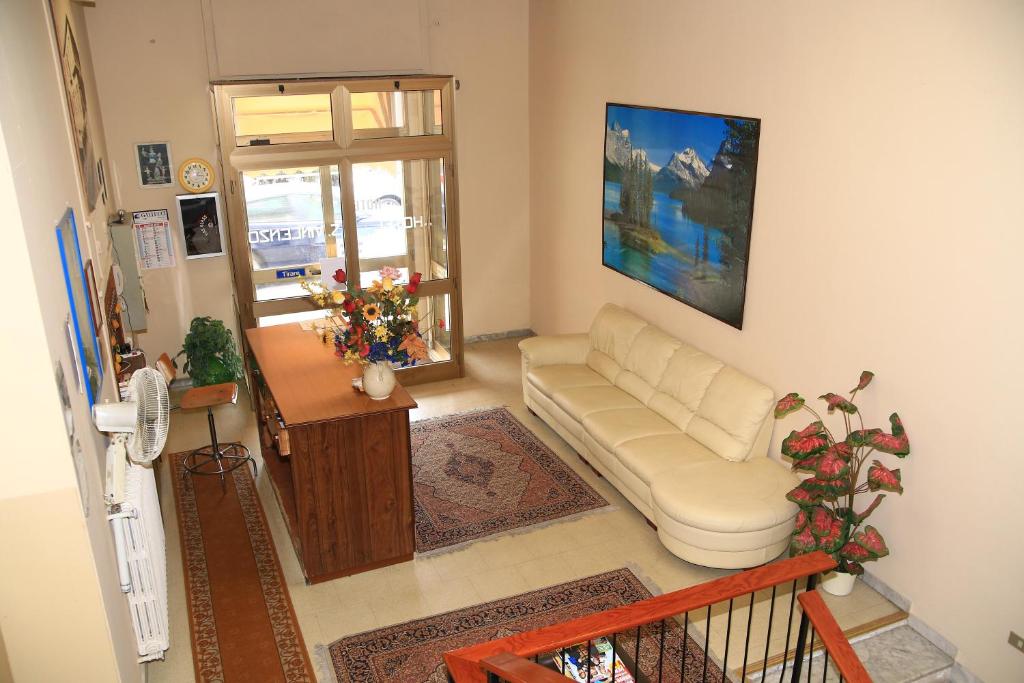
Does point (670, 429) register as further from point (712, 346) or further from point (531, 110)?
point (531, 110)

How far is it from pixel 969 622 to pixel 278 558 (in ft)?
12.4

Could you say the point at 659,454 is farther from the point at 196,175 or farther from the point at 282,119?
the point at 196,175

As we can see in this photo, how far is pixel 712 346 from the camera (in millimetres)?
5742

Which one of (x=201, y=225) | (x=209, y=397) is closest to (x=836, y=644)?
(x=209, y=397)

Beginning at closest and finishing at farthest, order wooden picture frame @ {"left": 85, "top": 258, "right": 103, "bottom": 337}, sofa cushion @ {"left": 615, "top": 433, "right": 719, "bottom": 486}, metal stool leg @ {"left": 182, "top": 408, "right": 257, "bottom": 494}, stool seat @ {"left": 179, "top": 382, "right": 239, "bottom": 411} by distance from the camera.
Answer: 1. wooden picture frame @ {"left": 85, "top": 258, "right": 103, "bottom": 337}
2. sofa cushion @ {"left": 615, "top": 433, "right": 719, "bottom": 486}
3. stool seat @ {"left": 179, "top": 382, "right": 239, "bottom": 411}
4. metal stool leg @ {"left": 182, "top": 408, "right": 257, "bottom": 494}

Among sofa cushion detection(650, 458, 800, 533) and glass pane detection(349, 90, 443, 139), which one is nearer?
sofa cushion detection(650, 458, 800, 533)

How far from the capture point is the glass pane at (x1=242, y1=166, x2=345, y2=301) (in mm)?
6840

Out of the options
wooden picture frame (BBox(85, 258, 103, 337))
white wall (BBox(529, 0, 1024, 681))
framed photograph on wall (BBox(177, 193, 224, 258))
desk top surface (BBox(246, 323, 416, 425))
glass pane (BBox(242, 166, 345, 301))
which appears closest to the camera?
white wall (BBox(529, 0, 1024, 681))

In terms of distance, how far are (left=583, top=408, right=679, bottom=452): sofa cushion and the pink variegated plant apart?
1086 millimetres

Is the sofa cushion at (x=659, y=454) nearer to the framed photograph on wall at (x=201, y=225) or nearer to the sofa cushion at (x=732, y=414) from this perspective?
the sofa cushion at (x=732, y=414)

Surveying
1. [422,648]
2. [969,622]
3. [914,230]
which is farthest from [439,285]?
[969,622]

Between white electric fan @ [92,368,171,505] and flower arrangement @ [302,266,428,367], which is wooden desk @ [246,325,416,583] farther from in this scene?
white electric fan @ [92,368,171,505]

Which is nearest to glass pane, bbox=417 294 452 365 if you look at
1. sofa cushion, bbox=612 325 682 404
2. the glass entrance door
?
the glass entrance door

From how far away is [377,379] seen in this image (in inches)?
187
